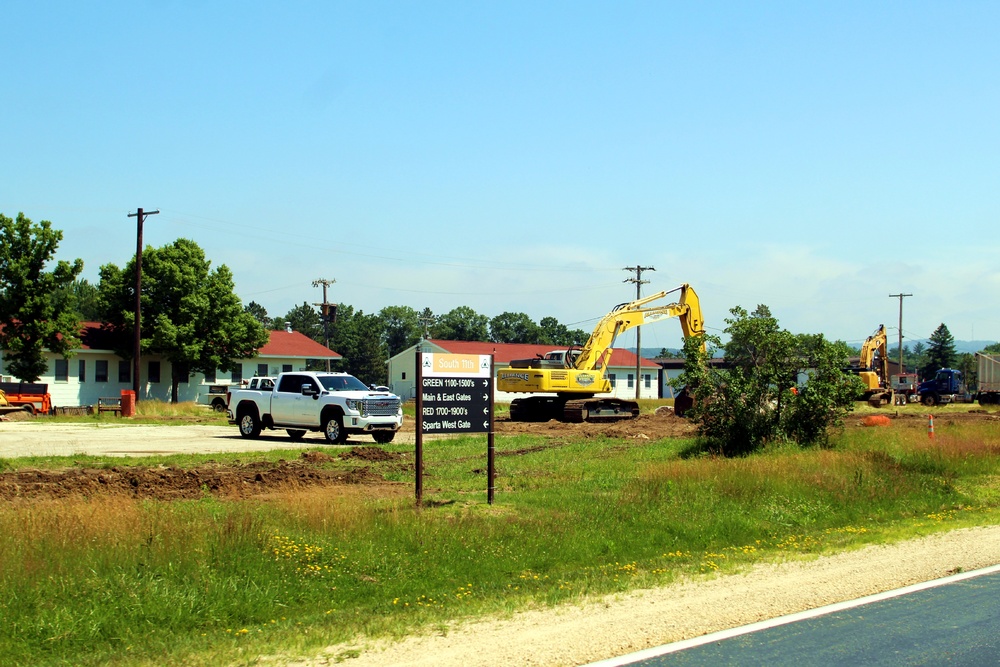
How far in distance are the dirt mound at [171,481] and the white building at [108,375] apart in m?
37.9

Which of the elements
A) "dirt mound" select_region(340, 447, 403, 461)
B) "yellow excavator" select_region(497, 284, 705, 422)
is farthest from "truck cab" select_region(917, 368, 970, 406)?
"dirt mound" select_region(340, 447, 403, 461)

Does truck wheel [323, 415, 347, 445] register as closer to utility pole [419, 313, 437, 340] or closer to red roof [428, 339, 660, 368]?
red roof [428, 339, 660, 368]

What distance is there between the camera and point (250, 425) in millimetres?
30188

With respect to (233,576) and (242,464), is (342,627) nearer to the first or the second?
(233,576)

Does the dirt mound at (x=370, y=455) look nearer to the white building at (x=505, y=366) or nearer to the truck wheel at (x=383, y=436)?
the truck wheel at (x=383, y=436)

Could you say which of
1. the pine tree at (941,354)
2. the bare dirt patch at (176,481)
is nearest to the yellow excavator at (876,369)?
the bare dirt patch at (176,481)

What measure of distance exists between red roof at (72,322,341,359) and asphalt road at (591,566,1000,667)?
177 feet

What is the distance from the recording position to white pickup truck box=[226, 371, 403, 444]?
2764 centimetres

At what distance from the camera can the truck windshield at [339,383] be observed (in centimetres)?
2858

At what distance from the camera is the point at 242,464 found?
2084 cm

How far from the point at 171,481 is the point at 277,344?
52.8 metres

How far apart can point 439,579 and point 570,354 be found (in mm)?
30581

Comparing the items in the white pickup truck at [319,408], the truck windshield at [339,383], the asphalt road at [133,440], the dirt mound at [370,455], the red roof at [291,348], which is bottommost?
the asphalt road at [133,440]

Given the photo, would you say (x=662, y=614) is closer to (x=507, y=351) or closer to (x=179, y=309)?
(x=179, y=309)
